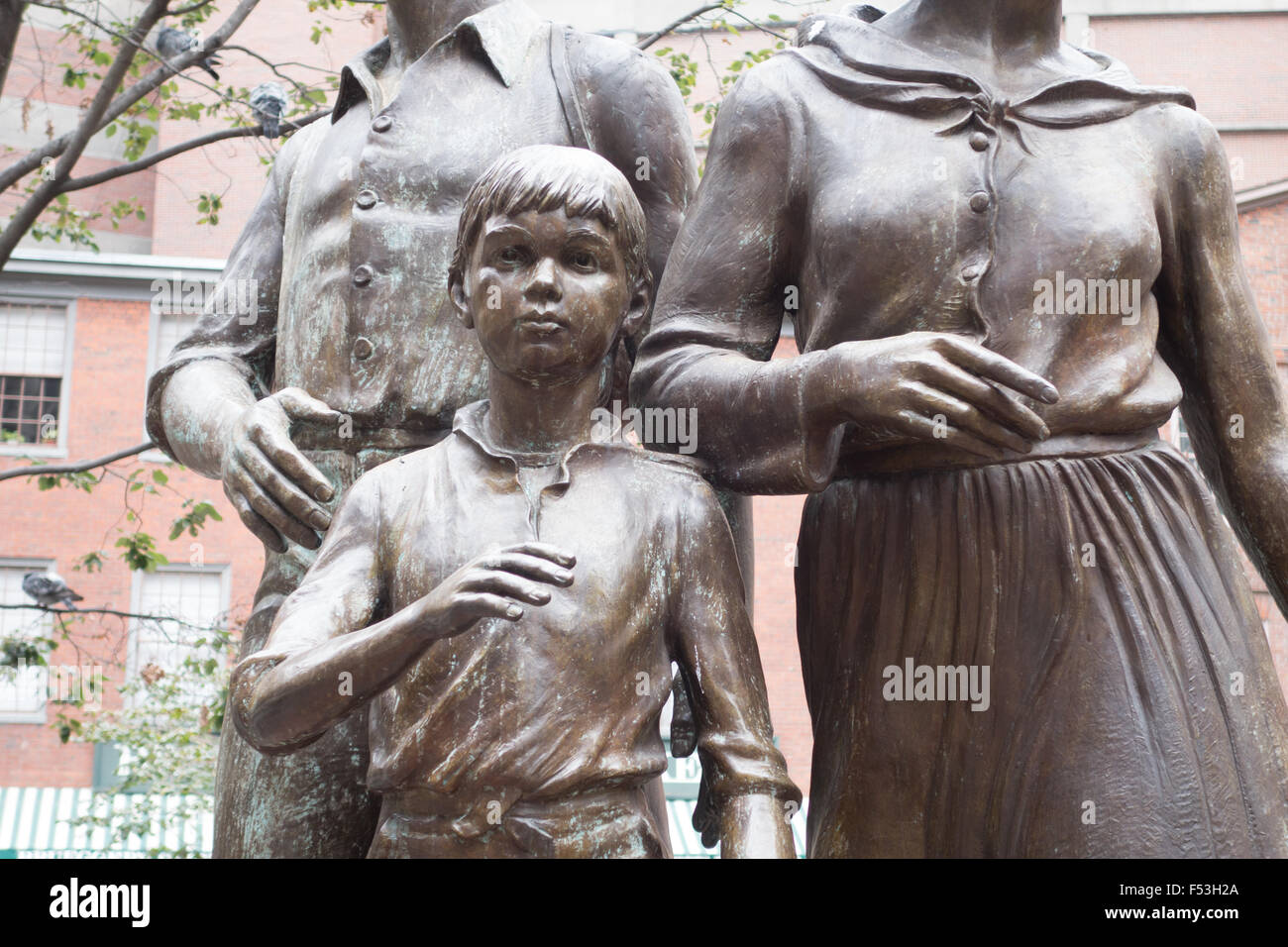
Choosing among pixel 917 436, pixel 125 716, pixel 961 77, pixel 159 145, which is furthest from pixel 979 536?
pixel 159 145

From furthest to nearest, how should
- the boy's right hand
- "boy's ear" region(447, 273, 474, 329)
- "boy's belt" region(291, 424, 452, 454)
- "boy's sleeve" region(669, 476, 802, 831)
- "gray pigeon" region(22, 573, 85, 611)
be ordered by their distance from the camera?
"gray pigeon" region(22, 573, 85, 611) → "boy's belt" region(291, 424, 452, 454) → "boy's ear" region(447, 273, 474, 329) → "boy's sleeve" region(669, 476, 802, 831) → the boy's right hand

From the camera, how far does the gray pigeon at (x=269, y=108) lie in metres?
10.2

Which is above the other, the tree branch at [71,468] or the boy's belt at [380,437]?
the tree branch at [71,468]

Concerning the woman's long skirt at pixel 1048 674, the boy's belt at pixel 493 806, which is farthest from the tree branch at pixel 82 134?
the boy's belt at pixel 493 806

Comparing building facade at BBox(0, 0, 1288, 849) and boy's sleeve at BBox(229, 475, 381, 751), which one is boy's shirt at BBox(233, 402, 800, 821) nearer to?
boy's sleeve at BBox(229, 475, 381, 751)

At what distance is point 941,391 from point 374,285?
129 cm

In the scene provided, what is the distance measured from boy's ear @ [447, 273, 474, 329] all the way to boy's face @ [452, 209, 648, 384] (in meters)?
0.07

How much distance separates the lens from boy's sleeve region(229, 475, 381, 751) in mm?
2832

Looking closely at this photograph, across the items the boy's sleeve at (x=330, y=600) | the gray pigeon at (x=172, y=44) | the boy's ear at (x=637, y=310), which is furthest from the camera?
the gray pigeon at (x=172, y=44)

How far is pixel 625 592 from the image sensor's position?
3.00 m

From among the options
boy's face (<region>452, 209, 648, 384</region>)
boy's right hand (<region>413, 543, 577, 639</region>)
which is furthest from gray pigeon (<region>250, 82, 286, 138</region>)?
boy's right hand (<region>413, 543, 577, 639</region>)

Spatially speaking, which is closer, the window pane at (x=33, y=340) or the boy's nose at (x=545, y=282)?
the boy's nose at (x=545, y=282)

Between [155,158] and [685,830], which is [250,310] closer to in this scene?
[155,158]

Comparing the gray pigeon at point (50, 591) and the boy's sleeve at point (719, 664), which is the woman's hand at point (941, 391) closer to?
the boy's sleeve at point (719, 664)
